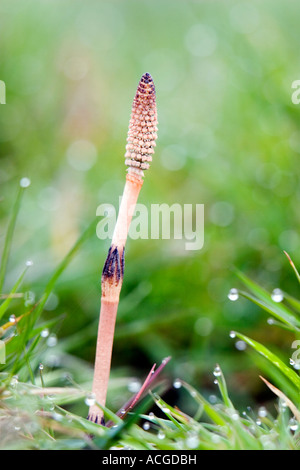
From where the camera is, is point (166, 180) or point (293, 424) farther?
point (166, 180)

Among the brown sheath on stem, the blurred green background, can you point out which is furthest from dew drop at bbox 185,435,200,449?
the blurred green background

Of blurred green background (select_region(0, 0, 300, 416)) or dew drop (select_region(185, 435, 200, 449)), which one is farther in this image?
A: blurred green background (select_region(0, 0, 300, 416))

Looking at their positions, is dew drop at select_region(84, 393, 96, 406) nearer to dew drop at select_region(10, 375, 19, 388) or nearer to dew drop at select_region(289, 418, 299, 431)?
dew drop at select_region(10, 375, 19, 388)

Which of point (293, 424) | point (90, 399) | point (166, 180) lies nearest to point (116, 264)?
point (90, 399)

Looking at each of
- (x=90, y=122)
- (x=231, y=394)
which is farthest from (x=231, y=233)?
(x=90, y=122)

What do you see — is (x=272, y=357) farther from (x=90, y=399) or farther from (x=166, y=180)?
(x=166, y=180)

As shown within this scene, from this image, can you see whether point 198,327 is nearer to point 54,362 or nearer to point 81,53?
point 54,362

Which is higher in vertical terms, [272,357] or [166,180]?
[166,180]

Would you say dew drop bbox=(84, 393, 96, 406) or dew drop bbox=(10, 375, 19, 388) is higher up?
dew drop bbox=(10, 375, 19, 388)

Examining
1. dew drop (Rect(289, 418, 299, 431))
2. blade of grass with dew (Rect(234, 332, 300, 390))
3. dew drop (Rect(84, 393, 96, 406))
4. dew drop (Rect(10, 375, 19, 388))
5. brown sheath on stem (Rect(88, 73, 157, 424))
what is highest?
brown sheath on stem (Rect(88, 73, 157, 424))
